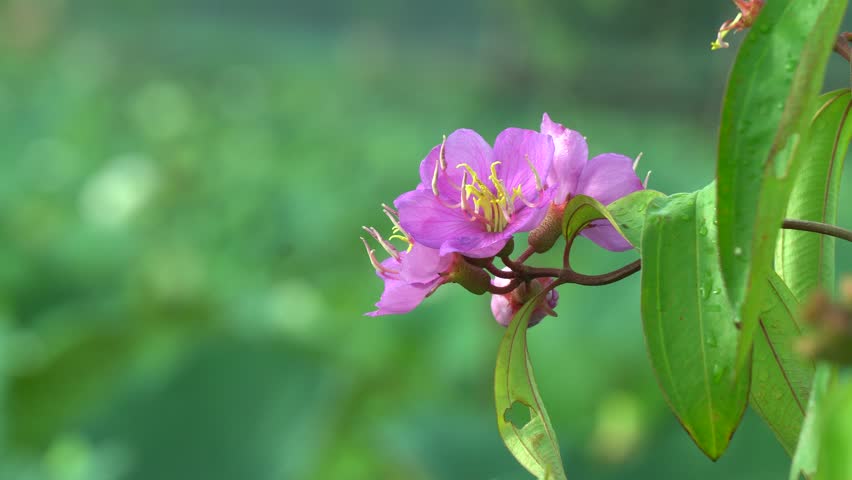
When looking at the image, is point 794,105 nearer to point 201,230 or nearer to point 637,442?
point 637,442

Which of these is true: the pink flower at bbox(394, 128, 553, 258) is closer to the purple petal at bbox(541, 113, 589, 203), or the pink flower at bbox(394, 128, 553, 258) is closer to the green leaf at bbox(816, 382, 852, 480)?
the purple petal at bbox(541, 113, 589, 203)

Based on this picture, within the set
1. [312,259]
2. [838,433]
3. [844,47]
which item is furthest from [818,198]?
[312,259]

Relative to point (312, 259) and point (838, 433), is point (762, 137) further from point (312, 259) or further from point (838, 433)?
point (312, 259)

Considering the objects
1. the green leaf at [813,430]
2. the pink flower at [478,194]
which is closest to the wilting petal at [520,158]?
the pink flower at [478,194]

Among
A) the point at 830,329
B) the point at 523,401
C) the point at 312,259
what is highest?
the point at 830,329

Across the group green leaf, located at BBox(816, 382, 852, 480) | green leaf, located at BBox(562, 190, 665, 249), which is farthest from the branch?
green leaf, located at BBox(816, 382, 852, 480)

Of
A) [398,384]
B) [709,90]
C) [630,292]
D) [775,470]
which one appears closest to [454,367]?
[398,384]

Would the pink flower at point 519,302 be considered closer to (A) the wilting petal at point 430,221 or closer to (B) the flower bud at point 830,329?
(A) the wilting petal at point 430,221
